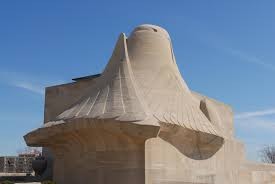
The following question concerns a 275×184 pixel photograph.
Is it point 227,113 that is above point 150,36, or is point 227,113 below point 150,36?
below

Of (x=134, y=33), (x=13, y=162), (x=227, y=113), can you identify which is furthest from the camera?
(x=13, y=162)

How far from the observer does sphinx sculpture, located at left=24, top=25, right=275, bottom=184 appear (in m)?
13.2

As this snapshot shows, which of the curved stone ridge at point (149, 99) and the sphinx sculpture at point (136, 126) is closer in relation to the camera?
the sphinx sculpture at point (136, 126)

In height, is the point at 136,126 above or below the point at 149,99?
below

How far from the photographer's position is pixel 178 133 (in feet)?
46.6

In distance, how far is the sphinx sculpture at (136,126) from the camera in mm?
13195

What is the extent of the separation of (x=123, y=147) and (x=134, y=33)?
5375 millimetres

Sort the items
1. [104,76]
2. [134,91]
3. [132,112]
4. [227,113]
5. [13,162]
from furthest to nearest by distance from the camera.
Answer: [13,162] < [227,113] < [104,76] < [134,91] < [132,112]

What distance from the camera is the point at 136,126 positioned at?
12.4 m

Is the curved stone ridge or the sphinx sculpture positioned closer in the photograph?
the sphinx sculpture

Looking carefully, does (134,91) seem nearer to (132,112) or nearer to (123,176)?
(132,112)

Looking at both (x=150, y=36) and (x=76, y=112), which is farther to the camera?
(x=150, y=36)

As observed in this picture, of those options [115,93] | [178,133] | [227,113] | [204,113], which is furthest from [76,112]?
[227,113]

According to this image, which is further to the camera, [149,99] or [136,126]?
[149,99]
